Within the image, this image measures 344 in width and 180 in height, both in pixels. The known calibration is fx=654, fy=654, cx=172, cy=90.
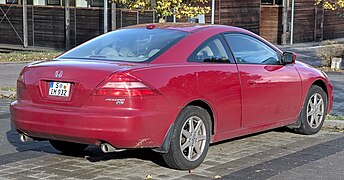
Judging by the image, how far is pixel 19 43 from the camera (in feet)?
100

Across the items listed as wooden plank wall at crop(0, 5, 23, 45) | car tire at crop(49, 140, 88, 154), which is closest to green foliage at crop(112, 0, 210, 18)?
car tire at crop(49, 140, 88, 154)

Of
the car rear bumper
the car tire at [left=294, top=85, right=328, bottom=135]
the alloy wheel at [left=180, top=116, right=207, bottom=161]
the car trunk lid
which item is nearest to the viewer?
the car rear bumper

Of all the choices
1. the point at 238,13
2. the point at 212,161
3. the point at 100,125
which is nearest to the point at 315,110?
the point at 212,161

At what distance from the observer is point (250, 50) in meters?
7.89

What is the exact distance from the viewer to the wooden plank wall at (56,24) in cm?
2665

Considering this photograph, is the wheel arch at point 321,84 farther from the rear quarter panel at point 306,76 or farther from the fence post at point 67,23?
the fence post at point 67,23

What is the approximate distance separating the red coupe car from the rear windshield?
12 millimetres

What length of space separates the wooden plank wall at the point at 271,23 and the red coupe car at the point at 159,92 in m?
22.5

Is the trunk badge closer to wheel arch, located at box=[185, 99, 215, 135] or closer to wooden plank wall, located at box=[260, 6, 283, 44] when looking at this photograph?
wheel arch, located at box=[185, 99, 215, 135]

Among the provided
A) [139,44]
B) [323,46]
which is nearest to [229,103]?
[139,44]

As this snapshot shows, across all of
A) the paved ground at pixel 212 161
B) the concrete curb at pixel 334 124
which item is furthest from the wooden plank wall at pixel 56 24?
the paved ground at pixel 212 161

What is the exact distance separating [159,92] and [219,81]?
3.23 feet

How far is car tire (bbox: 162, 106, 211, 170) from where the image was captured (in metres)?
6.57

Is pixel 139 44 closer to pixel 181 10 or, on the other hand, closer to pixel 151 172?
pixel 151 172
